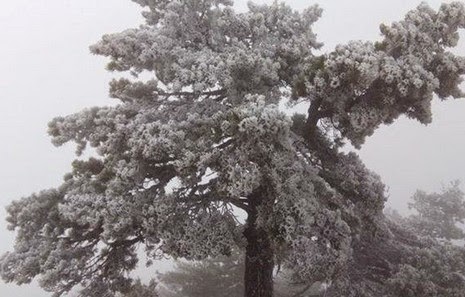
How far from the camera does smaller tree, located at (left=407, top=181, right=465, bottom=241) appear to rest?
28016 millimetres

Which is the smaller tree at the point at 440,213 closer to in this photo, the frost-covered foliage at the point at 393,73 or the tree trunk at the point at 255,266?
the tree trunk at the point at 255,266

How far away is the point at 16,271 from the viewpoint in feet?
37.9

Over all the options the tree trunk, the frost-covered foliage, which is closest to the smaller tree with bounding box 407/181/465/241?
the tree trunk

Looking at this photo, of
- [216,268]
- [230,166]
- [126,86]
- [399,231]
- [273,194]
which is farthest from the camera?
[216,268]

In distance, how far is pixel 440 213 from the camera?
29.1 m

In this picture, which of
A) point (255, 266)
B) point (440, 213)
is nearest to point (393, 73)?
point (255, 266)

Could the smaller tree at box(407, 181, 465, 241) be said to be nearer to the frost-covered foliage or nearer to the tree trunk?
the tree trunk

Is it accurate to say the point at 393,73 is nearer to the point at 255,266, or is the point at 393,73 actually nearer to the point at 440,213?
the point at 255,266

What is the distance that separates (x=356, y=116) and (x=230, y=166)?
3.48 meters

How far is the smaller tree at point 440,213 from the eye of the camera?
28.0 m

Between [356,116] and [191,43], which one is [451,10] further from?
[191,43]

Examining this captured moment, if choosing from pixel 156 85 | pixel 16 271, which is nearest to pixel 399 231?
pixel 156 85

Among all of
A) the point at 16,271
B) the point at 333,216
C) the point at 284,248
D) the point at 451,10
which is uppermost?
the point at 451,10

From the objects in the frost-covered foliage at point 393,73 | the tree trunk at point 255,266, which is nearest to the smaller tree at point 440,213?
the tree trunk at point 255,266
